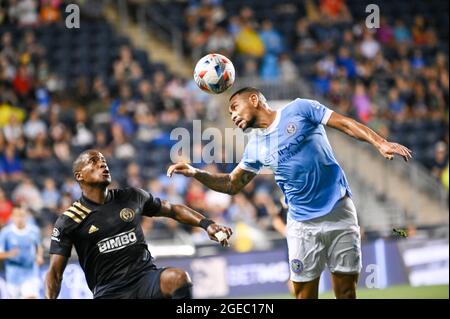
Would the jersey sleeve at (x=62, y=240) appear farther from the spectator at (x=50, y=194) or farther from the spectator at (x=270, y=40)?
the spectator at (x=270, y=40)

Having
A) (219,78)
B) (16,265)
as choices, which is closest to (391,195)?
(16,265)

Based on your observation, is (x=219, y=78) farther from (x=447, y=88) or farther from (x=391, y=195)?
(x=447, y=88)

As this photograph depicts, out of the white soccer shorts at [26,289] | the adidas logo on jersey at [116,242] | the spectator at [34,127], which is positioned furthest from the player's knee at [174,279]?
the spectator at [34,127]

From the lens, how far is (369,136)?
291 inches

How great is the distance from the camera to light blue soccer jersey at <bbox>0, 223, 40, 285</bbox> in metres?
11.9

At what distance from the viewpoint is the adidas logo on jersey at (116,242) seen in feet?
26.1

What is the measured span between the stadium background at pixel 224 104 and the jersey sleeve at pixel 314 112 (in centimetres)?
555

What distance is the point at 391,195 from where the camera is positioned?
16.8 metres

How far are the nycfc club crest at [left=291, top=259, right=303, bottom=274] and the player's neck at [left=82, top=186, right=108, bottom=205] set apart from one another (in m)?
1.66

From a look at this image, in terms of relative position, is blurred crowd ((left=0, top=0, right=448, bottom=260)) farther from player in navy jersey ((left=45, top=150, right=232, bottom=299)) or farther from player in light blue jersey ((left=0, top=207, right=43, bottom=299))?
player in navy jersey ((left=45, top=150, right=232, bottom=299))

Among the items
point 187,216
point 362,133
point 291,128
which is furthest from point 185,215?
point 362,133

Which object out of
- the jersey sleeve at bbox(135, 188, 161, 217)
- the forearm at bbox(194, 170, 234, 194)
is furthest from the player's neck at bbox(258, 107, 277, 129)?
the jersey sleeve at bbox(135, 188, 161, 217)

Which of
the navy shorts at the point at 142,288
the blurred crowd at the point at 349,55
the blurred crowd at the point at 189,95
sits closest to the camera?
the navy shorts at the point at 142,288
